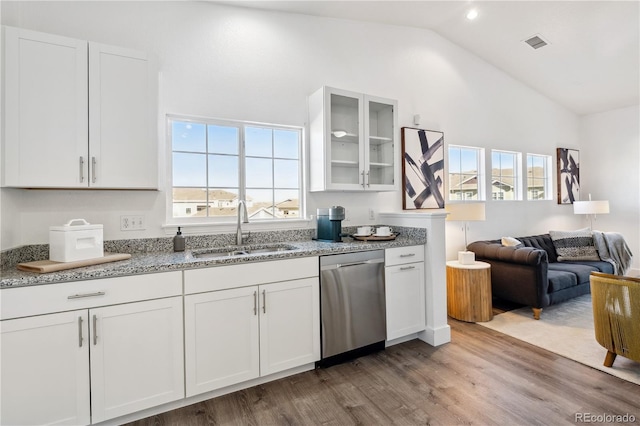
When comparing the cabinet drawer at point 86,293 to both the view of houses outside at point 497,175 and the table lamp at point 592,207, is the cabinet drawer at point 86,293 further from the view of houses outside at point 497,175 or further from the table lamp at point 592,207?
the table lamp at point 592,207

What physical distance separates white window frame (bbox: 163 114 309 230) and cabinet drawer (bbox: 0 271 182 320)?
729 mm

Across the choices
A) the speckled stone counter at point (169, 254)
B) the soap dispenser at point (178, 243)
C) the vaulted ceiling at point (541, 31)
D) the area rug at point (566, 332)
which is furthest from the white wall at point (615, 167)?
the soap dispenser at point (178, 243)

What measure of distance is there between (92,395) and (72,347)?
29 centimetres

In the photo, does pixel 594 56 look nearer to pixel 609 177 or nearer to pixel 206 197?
pixel 609 177

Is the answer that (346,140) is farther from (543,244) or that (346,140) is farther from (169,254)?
(543,244)

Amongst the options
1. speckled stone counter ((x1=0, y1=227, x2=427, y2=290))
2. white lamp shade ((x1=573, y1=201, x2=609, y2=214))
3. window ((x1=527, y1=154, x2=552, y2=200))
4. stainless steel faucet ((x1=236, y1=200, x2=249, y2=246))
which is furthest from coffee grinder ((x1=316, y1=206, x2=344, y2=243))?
white lamp shade ((x1=573, y1=201, x2=609, y2=214))

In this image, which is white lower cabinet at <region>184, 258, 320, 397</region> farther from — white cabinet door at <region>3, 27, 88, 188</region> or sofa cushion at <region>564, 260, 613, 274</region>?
sofa cushion at <region>564, 260, 613, 274</region>

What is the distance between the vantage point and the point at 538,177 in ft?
16.5

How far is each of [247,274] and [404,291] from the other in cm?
142

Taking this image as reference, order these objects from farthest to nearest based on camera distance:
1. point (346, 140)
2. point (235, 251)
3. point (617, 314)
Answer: point (346, 140) < point (235, 251) < point (617, 314)

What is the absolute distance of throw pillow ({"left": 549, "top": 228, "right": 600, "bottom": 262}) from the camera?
4.17m

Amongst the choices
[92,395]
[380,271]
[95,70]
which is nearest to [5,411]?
[92,395]

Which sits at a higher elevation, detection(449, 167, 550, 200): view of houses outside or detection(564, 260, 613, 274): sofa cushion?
detection(449, 167, 550, 200): view of houses outside

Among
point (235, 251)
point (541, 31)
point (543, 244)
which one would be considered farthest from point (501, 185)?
point (235, 251)
